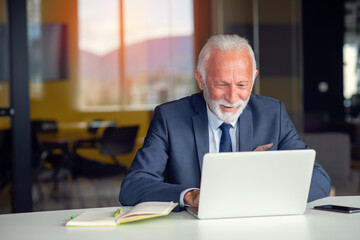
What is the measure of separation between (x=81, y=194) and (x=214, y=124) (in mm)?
4605

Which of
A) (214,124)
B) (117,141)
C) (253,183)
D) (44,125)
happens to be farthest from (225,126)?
(44,125)

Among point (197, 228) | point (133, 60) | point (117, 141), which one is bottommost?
point (117, 141)

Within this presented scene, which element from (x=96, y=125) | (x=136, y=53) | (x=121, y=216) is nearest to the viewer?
(x=121, y=216)

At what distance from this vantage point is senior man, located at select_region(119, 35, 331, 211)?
2330 millimetres

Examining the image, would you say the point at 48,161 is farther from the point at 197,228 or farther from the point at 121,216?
the point at 197,228

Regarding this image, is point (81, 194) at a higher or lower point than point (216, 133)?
lower

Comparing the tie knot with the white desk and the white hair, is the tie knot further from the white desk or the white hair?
the white desk

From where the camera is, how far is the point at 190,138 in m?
2.44

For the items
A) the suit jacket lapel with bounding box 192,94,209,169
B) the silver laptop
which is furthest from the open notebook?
the suit jacket lapel with bounding box 192,94,209,169

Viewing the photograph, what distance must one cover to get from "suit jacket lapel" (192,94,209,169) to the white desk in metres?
0.61

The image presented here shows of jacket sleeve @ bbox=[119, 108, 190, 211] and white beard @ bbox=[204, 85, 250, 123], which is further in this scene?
white beard @ bbox=[204, 85, 250, 123]

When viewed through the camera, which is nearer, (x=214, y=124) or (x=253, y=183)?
(x=253, y=183)

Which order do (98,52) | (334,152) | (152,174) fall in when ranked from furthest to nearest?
(98,52) → (334,152) → (152,174)

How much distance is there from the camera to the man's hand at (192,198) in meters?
1.87
